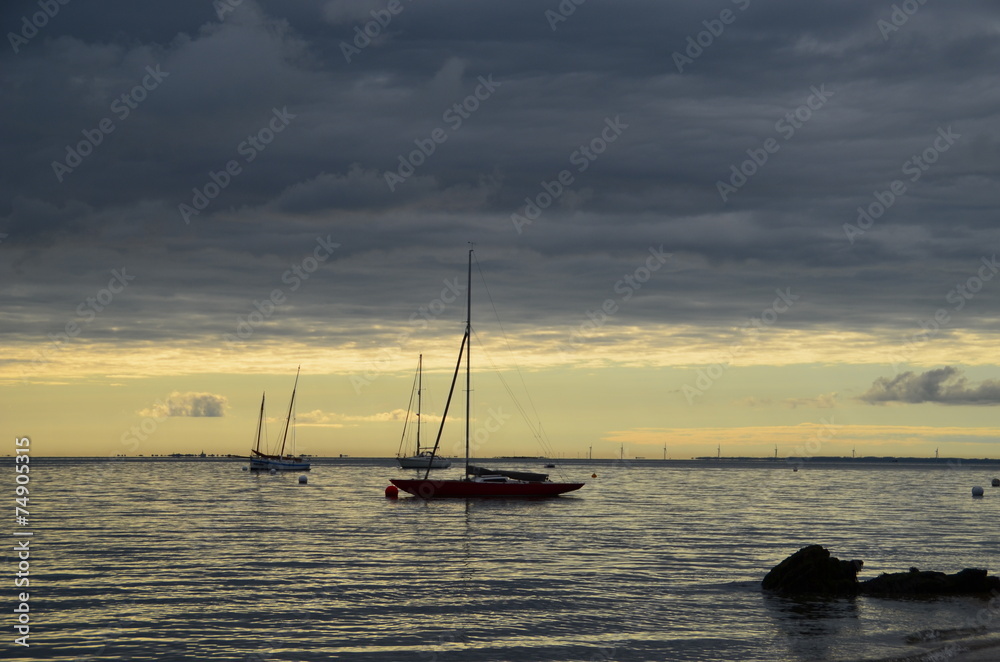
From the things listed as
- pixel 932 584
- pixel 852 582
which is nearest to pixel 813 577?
pixel 852 582

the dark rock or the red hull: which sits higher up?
the red hull

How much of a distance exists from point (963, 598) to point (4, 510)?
76409mm

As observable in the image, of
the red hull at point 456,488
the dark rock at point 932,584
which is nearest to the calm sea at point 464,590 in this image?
the dark rock at point 932,584

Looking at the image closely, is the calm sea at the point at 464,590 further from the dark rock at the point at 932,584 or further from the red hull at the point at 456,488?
the red hull at the point at 456,488

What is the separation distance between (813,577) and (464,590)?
15.4m

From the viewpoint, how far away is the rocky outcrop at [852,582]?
133 ft

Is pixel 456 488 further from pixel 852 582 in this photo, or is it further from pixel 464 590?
pixel 852 582

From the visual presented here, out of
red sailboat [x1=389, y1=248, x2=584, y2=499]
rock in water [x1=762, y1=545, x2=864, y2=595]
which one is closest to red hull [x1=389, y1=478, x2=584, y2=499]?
red sailboat [x1=389, y1=248, x2=584, y2=499]

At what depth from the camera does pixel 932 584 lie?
133 feet

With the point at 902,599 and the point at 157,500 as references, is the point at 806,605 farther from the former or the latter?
the point at 157,500

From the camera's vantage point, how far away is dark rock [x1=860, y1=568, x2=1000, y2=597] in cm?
4050

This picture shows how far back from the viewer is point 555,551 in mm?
55188

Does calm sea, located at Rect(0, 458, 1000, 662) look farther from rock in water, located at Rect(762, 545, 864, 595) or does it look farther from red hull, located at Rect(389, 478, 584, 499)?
red hull, located at Rect(389, 478, 584, 499)

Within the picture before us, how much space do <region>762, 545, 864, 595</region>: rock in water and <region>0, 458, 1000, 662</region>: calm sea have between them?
1167 mm
